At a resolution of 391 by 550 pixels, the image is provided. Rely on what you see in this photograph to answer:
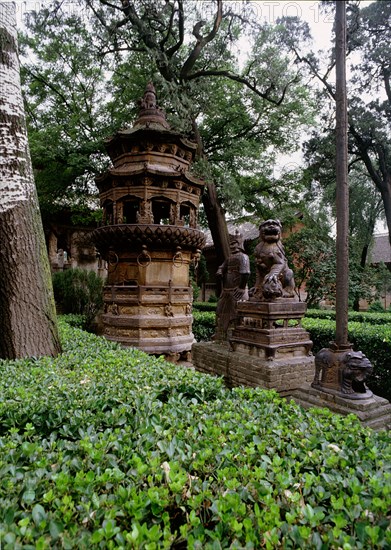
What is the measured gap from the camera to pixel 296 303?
6496 mm

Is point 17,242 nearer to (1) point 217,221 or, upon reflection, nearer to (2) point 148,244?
(2) point 148,244

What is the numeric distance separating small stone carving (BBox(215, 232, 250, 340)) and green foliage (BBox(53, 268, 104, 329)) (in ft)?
23.6

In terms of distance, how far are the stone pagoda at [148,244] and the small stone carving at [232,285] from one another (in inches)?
102

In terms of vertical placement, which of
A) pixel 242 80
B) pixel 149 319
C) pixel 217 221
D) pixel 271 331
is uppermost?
pixel 242 80

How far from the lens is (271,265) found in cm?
669

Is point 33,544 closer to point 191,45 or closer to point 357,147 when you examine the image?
point 191,45

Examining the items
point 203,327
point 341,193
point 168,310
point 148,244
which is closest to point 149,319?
point 168,310

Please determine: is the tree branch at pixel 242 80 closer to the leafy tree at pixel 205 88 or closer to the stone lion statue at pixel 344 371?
the leafy tree at pixel 205 88

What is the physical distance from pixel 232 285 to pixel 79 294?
799 centimetres

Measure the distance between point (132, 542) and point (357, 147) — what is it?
2111 cm

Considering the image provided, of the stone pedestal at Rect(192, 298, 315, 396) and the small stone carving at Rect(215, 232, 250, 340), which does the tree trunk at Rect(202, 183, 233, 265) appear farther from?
the stone pedestal at Rect(192, 298, 315, 396)

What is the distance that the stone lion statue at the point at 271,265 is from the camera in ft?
21.4

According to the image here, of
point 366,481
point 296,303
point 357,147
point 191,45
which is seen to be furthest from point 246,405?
point 357,147

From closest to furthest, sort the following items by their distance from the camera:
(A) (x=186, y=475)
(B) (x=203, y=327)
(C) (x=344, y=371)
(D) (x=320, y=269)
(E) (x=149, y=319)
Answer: (A) (x=186, y=475)
(C) (x=344, y=371)
(E) (x=149, y=319)
(B) (x=203, y=327)
(D) (x=320, y=269)
